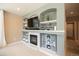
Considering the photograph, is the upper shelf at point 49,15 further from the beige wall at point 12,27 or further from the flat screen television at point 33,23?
the beige wall at point 12,27

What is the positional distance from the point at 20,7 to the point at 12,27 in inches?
12.2

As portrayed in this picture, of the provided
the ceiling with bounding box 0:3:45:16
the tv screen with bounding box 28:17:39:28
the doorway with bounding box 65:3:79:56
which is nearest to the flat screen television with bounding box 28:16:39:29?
the tv screen with bounding box 28:17:39:28

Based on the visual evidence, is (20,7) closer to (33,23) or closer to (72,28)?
(33,23)

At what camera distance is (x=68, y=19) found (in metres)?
1.66

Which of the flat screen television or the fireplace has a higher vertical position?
the flat screen television

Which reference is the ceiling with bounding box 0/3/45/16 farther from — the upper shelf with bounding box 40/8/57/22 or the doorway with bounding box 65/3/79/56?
the doorway with bounding box 65/3/79/56

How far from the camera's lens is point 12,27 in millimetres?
1689

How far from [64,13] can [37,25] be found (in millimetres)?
417

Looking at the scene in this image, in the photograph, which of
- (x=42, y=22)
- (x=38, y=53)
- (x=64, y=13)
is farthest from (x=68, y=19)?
(x=38, y=53)

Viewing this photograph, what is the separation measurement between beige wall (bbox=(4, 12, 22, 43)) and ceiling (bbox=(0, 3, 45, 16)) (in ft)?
0.23

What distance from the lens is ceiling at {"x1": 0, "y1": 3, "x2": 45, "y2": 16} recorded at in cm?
165

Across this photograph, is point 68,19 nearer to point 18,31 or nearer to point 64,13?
point 64,13

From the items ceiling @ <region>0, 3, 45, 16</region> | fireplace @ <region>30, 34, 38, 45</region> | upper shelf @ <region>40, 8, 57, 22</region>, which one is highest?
ceiling @ <region>0, 3, 45, 16</region>

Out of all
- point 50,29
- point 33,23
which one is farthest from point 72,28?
point 33,23
